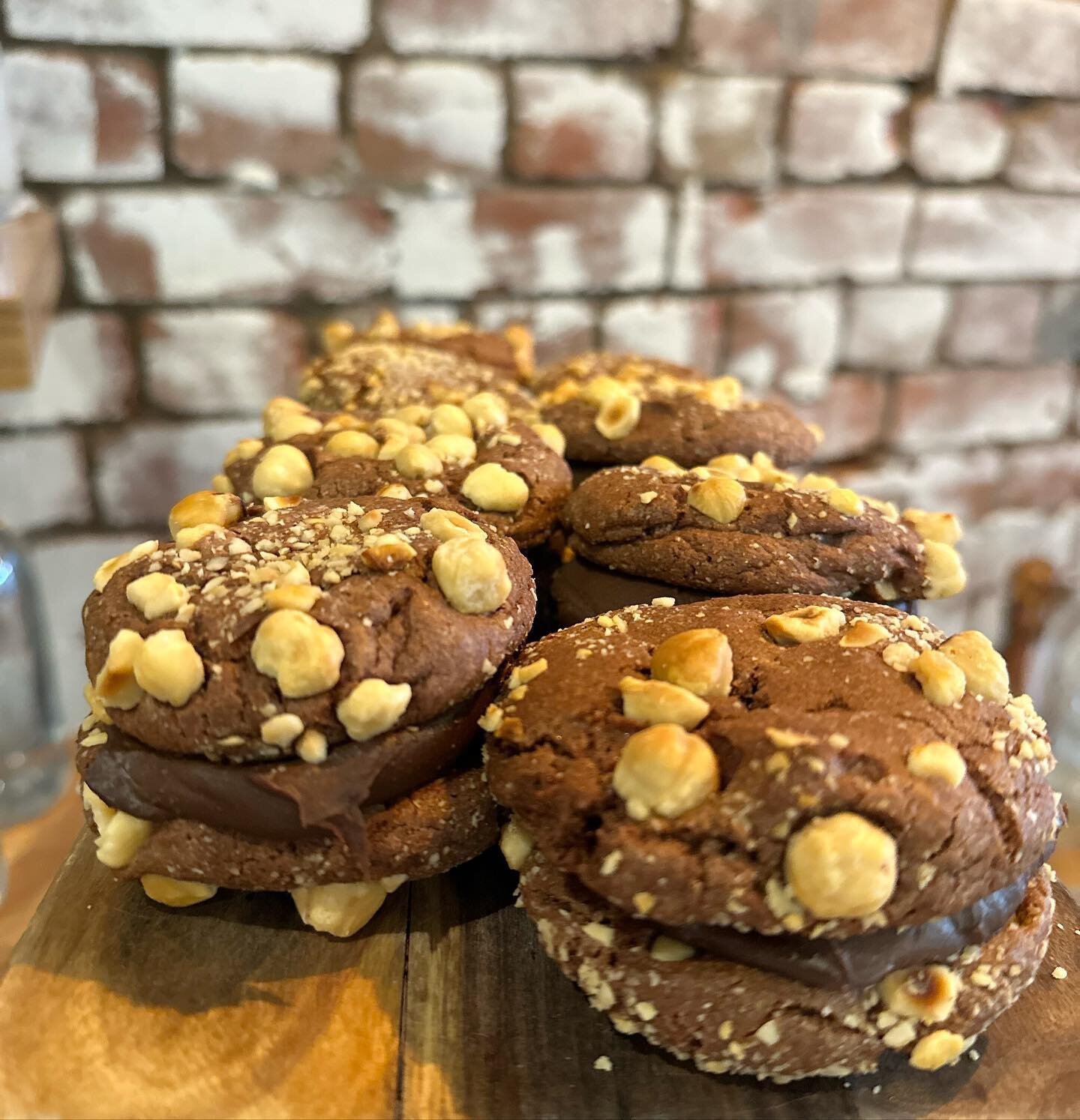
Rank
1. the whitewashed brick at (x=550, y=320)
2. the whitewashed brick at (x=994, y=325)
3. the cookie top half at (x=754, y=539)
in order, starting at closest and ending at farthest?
the cookie top half at (x=754, y=539) < the whitewashed brick at (x=550, y=320) < the whitewashed brick at (x=994, y=325)

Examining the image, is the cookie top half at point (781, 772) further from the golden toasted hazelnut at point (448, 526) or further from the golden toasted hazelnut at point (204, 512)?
the golden toasted hazelnut at point (204, 512)

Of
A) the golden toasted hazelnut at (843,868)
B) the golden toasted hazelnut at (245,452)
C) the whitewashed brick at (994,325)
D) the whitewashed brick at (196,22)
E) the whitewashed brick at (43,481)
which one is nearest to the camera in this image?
the golden toasted hazelnut at (843,868)

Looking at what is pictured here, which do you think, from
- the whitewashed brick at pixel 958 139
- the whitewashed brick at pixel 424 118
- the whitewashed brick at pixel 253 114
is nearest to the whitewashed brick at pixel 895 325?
the whitewashed brick at pixel 958 139

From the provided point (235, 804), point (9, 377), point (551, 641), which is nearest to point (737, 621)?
point (551, 641)

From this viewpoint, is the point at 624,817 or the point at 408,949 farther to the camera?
the point at 408,949

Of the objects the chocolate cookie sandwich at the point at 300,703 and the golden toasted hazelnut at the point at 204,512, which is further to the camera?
the golden toasted hazelnut at the point at 204,512

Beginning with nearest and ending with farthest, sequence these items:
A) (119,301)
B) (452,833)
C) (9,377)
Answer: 1. (452,833)
2. (9,377)
3. (119,301)

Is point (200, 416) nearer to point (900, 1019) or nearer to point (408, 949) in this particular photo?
point (408, 949)
